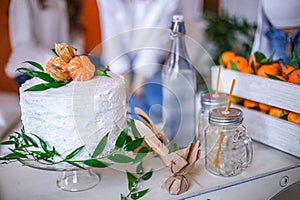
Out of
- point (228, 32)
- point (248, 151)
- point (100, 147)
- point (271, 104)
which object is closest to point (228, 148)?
point (248, 151)

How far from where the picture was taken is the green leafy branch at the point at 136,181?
0.67 m

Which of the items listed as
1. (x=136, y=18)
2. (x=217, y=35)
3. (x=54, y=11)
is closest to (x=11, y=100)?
(x=54, y=11)

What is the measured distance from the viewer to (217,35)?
1.39m

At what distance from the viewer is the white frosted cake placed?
2.05ft

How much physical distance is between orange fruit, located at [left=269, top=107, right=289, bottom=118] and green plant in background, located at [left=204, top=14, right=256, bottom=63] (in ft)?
1.66

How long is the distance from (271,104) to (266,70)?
8cm

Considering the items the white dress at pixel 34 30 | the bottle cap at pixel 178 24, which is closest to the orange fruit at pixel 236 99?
the bottle cap at pixel 178 24

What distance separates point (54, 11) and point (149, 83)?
71 centimetres

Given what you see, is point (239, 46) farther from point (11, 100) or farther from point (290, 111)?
point (11, 100)

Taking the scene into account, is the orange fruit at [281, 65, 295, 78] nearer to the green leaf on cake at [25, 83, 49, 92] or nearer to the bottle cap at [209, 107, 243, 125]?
the bottle cap at [209, 107, 243, 125]

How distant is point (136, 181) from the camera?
71 cm

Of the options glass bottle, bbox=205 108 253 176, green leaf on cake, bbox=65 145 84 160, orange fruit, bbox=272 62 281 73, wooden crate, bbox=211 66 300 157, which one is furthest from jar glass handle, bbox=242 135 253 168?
green leaf on cake, bbox=65 145 84 160

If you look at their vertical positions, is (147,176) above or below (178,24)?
below

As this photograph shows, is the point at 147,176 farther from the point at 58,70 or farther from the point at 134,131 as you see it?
the point at 58,70
